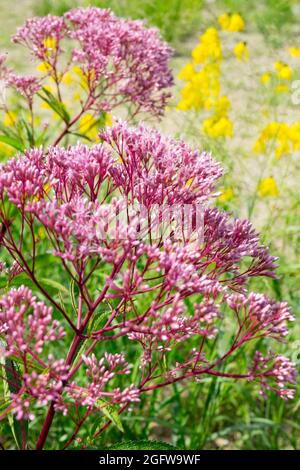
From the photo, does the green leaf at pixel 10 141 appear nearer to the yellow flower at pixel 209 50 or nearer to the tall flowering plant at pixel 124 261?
the tall flowering plant at pixel 124 261

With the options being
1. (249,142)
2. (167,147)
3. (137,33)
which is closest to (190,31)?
(249,142)

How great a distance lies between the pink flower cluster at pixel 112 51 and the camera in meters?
2.38

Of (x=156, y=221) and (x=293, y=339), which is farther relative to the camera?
(x=293, y=339)

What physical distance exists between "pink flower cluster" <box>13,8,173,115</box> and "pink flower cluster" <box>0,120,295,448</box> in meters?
0.88

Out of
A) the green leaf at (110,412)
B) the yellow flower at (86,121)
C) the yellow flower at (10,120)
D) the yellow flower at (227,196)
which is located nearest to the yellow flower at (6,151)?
the yellow flower at (10,120)

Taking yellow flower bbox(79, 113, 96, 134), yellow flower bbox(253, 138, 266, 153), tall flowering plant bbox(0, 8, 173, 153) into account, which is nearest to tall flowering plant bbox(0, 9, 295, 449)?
tall flowering plant bbox(0, 8, 173, 153)

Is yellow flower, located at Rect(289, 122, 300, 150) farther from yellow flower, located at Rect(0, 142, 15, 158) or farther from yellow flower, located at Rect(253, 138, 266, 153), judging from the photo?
yellow flower, located at Rect(0, 142, 15, 158)

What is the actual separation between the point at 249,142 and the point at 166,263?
4566mm

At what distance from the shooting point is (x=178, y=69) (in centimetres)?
699

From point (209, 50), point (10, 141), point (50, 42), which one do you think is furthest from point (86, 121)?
point (209, 50)

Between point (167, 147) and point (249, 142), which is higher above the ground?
point (249, 142)

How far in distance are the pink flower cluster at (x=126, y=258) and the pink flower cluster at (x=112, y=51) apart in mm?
876

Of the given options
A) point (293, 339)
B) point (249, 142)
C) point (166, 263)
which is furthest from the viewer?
point (249, 142)

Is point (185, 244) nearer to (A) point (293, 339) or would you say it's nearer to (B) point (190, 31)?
(A) point (293, 339)
